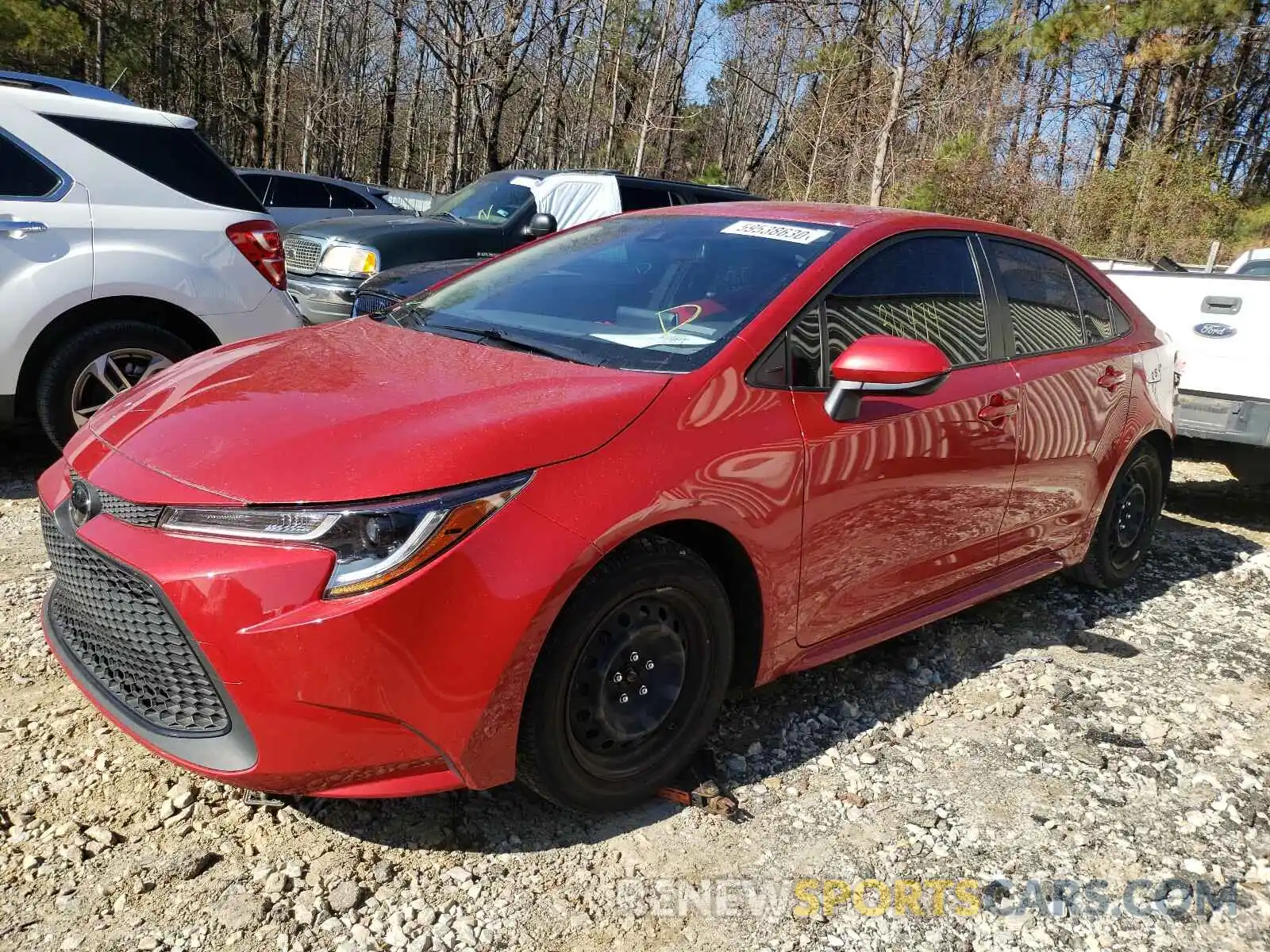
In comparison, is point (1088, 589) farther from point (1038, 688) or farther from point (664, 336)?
point (664, 336)

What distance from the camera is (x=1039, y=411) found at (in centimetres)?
373

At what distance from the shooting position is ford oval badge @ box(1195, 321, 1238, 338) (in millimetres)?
5869

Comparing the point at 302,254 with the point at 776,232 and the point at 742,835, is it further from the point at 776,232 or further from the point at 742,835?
the point at 742,835

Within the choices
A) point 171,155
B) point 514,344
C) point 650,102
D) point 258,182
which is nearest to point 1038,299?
point 514,344

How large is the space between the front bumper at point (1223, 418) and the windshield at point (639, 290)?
3.84 metres

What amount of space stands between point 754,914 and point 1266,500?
655 cm

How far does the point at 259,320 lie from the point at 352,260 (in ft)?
7.79

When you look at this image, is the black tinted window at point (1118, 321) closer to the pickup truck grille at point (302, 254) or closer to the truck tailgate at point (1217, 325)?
the truck tailgate at point (1217, 325)

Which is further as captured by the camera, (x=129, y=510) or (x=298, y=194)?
(x=298, y=194)

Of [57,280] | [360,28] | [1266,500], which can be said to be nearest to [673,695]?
[57,280]

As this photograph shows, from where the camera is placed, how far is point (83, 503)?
7.72 ft

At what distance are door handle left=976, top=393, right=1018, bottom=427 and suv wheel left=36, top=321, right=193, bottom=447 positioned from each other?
379cm

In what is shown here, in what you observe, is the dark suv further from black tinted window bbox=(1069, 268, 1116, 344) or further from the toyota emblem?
the toyota emblem

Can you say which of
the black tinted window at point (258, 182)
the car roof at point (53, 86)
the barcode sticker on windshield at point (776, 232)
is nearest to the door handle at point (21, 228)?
the car roof at point (53, 86)
